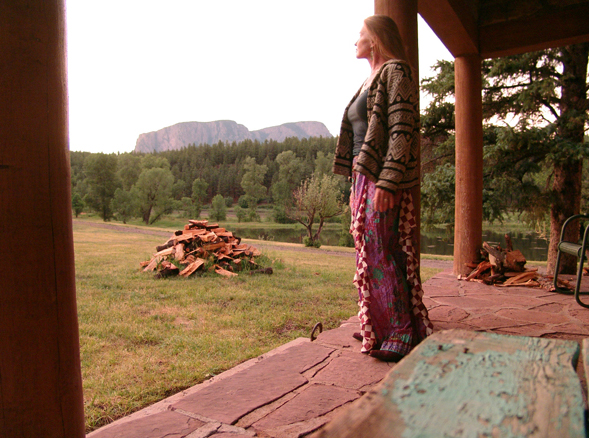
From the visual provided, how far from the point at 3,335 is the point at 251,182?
61.8m

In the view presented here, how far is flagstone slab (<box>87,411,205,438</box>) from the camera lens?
1496 millimetres

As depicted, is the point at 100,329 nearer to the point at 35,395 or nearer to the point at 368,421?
the point at 35,395

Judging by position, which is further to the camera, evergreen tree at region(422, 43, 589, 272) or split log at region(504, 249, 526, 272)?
evergreen tree at region(422, 43, 589, 272)

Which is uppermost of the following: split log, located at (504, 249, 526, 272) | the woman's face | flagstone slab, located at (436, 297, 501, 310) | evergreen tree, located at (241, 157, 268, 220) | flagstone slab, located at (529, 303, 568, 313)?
evergreen tree, located at (241, 157, 268, 220)

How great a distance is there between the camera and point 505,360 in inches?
27.8

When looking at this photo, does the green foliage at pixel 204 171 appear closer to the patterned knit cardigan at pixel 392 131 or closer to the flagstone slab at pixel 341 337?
the flagstone slab at pixel 341 337

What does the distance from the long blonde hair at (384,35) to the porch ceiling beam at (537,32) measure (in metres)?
3.45

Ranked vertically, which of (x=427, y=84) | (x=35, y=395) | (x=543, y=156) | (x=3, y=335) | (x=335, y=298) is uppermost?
(x=427, y=84)

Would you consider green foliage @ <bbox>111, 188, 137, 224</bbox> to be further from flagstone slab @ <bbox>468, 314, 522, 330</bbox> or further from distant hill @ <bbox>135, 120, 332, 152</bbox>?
distant hill @ <bbox>135, 120, 332, 152</bbox>

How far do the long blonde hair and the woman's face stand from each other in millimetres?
33

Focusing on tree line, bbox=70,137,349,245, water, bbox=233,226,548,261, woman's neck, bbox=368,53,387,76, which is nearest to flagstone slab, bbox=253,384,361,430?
woman's neck, bbox=368,53,387,76

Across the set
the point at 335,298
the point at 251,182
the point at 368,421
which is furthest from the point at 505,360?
the point at 251,182

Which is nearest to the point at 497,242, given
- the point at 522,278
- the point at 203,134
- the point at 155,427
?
the point at 522,278

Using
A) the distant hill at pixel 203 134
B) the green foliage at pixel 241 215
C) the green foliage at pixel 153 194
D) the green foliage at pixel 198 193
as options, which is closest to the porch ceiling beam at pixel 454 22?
the green foliage at pixel 153 194
